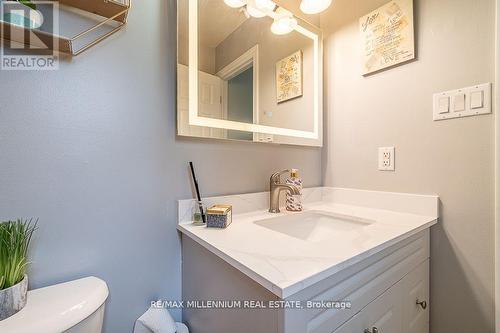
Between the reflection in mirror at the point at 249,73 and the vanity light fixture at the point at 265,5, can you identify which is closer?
the reflection in mirror at the point at 249,73

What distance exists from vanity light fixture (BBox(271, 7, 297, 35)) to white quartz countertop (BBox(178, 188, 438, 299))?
0.88 meters

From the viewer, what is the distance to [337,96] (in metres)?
1.31

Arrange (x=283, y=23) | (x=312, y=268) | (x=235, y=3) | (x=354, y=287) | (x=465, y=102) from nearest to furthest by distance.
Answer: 1. (x=312, y=268)
2. (x=354, y=287)
3. (x=465, y=102)
4. (x=235, y=3)
5. (x=283, y=23)

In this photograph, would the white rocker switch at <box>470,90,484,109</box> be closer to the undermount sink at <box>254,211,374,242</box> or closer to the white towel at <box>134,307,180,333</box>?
the undermount sink at <box>254,211,374,242</box>

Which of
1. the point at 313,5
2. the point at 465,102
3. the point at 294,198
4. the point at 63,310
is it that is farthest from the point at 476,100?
the point at 63,310

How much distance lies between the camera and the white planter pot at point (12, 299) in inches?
18.7

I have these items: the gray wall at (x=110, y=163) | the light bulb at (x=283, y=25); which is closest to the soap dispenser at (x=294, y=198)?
the gray wall at (x=110, y=163)

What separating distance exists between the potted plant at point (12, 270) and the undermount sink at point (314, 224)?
722 millimetres

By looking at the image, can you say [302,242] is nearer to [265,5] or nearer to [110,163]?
[110,163]

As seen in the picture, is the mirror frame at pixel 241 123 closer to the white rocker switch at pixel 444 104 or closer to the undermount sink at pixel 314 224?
the undermount sink at pixel 314 224

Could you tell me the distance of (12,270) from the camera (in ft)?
1.65

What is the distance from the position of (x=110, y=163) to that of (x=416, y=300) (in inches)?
48.9

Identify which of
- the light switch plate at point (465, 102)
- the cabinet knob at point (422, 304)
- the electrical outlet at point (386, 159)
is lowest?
the cabinet knob at point (422, 304)

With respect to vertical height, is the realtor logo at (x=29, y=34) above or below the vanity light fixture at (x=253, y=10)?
below
